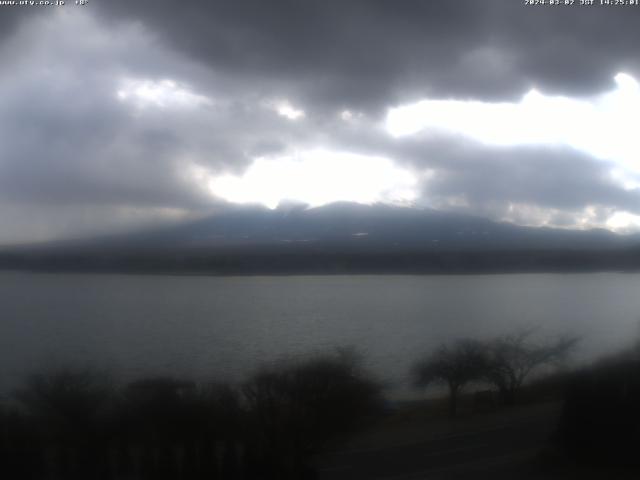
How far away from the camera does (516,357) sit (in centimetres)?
813

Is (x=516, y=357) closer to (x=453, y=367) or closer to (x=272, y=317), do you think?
(x=453, y=367)

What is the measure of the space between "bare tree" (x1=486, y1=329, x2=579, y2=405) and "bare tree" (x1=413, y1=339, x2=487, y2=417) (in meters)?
0.16

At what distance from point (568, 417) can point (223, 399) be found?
13.3 feet

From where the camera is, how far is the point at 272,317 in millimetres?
8070

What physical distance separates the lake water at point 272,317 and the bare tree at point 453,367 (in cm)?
20

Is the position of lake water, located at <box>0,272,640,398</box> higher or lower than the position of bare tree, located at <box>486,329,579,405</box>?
higher

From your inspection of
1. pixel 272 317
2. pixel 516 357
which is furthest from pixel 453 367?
pixel 272 317

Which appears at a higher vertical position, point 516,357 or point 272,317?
point 272,317

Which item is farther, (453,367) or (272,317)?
(272,317)

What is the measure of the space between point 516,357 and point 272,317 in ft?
11.6

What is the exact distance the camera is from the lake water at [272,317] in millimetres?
6914

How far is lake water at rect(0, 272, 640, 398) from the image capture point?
691 cm

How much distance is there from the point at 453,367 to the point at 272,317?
2.58 metres

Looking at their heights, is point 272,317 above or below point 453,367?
above
